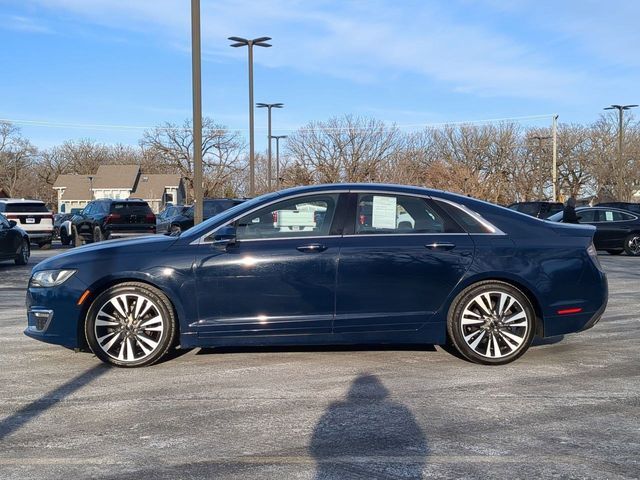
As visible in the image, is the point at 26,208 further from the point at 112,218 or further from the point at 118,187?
the point at 118,187

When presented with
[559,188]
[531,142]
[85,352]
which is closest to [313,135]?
[531,142]

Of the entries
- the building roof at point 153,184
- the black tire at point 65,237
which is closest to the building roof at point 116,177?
the building roof at point 153,184

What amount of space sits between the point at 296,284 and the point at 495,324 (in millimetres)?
1848

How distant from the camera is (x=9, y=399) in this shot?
5.27 meters

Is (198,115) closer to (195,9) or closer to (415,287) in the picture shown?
(195,9)

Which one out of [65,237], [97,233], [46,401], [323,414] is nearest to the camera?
[323,414]

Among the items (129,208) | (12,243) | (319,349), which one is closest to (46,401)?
(319,349)

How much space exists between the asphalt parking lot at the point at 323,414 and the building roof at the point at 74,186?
74.5m

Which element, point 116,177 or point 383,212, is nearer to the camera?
point 383,212

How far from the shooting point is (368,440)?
14.2 feet

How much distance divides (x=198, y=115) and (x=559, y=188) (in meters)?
53.9

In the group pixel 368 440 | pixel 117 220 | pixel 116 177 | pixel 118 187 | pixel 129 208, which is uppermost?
pixel 116 177

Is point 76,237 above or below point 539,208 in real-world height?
below

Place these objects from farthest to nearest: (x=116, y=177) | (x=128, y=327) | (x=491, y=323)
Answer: (x=116, y=177), (x=491, y=323), (x=128, y=327)
